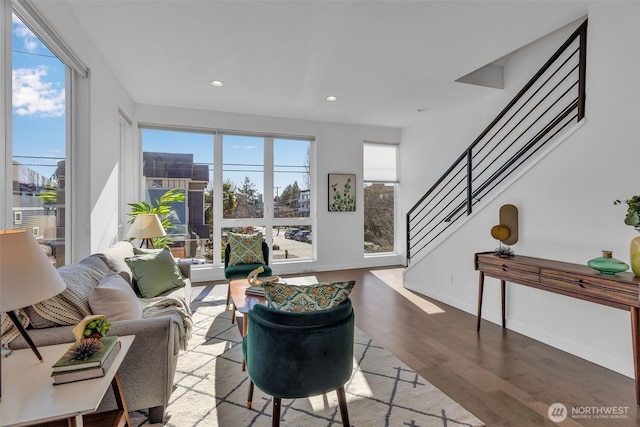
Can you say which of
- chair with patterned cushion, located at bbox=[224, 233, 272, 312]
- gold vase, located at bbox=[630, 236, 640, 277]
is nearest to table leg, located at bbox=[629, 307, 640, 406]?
gold vase, located at bbox=[630, 236, 640, 277]

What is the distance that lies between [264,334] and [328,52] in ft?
9.27

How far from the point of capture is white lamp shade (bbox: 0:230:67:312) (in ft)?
3.96

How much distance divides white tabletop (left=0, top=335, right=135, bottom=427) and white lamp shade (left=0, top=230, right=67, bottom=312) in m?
0.35

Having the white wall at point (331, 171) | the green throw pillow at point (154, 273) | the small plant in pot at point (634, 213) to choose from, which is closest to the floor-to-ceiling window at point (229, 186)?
the white wall at point (331, 171)

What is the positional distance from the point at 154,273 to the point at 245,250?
146 cm

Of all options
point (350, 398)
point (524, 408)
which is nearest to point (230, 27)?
point (350, 398)

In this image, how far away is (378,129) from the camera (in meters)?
6.46

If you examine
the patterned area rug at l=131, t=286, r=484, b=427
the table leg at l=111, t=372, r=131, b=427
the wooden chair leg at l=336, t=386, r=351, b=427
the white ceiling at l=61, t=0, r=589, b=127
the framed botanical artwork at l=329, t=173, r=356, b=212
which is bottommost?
the patterned area rug at l=131, t=286, r=484, b=427

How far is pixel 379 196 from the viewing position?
6707 millimetres

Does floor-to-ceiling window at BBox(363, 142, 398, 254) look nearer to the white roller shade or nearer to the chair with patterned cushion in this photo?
the white roller shade

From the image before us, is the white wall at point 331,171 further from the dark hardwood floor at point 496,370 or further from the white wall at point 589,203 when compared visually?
the white wall at point 589,203

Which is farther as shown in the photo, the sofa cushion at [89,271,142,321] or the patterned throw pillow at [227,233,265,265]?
the patterned throw pillow at [227,233,265,265]

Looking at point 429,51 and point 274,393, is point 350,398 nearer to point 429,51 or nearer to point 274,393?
point 274,393

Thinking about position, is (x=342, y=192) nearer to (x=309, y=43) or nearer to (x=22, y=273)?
(x=309, y=43)
